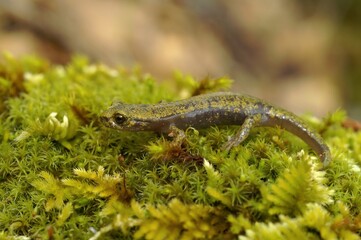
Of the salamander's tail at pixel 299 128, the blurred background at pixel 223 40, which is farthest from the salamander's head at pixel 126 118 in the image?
the blurred background at pixel 223 40

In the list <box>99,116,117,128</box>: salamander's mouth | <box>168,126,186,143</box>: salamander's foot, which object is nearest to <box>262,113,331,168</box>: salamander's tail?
<box>168,126,186,143</box>: salamander's foot

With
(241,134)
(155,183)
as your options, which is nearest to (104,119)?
(155,183)

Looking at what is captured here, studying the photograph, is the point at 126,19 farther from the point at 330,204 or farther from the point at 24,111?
the point at 330,204

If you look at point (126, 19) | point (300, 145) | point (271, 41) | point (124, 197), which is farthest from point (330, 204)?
point (271, 41)

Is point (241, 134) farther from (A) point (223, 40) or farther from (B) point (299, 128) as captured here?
(A) point (223, 40)

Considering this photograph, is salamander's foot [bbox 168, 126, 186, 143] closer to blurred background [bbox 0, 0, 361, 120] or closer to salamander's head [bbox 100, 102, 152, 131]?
salamander's head [bbox 100, 102, 152, 131]
